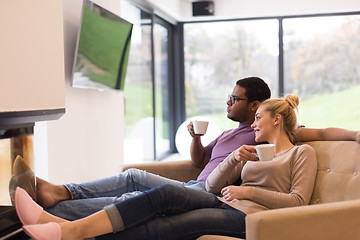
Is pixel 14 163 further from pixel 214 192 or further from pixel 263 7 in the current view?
pixel 263 7

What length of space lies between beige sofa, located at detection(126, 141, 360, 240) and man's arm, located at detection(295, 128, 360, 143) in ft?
0.10

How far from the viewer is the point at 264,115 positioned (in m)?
2.20

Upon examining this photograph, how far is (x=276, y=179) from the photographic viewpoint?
6.72 feet

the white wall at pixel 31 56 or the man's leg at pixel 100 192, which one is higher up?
the white wall at pixel 31 56

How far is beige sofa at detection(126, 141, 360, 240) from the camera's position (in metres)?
1.56

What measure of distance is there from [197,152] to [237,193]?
0.65 m

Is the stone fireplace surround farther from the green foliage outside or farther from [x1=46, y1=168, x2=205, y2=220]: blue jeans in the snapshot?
the green foliage outside

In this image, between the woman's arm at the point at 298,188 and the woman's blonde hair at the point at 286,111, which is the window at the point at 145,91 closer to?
the woman's blonde hair at the point at 286,111

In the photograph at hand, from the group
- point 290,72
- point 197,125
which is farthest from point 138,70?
point 197,125

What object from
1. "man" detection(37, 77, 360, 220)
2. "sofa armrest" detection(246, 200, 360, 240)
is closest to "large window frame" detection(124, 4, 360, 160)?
"man" detection(37, 77, 360, 220)

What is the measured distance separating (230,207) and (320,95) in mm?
4896

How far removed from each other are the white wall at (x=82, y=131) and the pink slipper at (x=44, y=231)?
1.47 m

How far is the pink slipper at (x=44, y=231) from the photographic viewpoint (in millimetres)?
1630

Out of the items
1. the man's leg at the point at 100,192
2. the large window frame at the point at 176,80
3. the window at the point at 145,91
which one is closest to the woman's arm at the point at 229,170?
the man's leg at the point at 100,192
